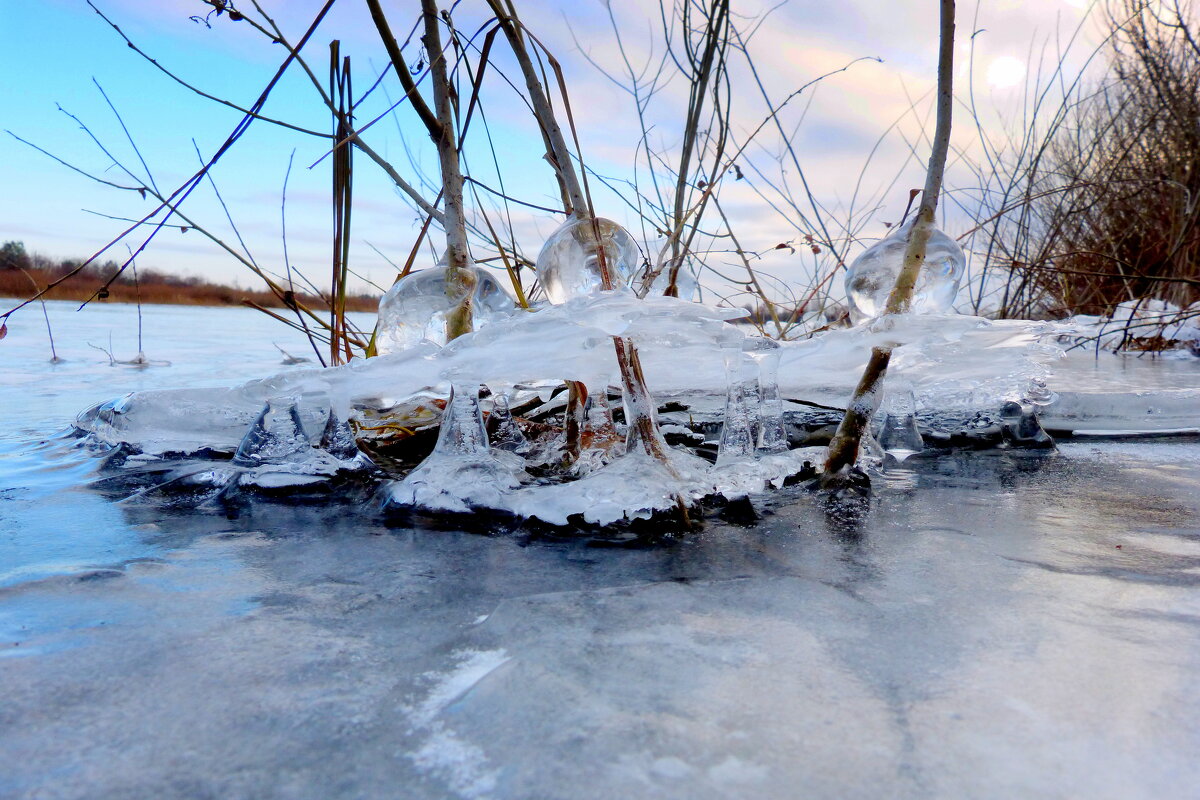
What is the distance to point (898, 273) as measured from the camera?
1306mm

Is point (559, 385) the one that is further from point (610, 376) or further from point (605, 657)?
point (605, 657)

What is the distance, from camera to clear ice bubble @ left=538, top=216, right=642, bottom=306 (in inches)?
57.0

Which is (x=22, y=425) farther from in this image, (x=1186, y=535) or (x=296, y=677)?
(x=1186, y=535)

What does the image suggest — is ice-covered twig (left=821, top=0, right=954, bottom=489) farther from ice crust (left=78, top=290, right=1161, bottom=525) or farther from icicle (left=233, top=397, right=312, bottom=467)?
icicle (left=233, top=397, right=312, bottom=467)

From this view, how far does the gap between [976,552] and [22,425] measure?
2506mm

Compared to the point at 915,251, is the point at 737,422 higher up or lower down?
lower down

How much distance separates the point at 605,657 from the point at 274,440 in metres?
1.14

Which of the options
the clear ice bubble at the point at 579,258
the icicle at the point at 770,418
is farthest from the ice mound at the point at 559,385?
the clear ice bubble at the point at 579,258

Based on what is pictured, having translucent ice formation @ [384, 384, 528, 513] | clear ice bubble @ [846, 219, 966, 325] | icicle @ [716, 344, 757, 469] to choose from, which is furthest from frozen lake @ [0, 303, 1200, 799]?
clear ice bubble @ [846, 219, 966, 325]

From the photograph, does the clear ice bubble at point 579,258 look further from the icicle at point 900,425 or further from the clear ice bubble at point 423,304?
the icicle at point 900,425

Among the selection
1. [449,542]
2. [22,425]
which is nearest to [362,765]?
[449,542]

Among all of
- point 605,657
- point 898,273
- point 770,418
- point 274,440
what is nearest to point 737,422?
point 770,418

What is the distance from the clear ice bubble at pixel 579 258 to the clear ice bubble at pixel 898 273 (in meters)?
0.44

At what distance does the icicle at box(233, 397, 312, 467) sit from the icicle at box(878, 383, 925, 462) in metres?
1.34
